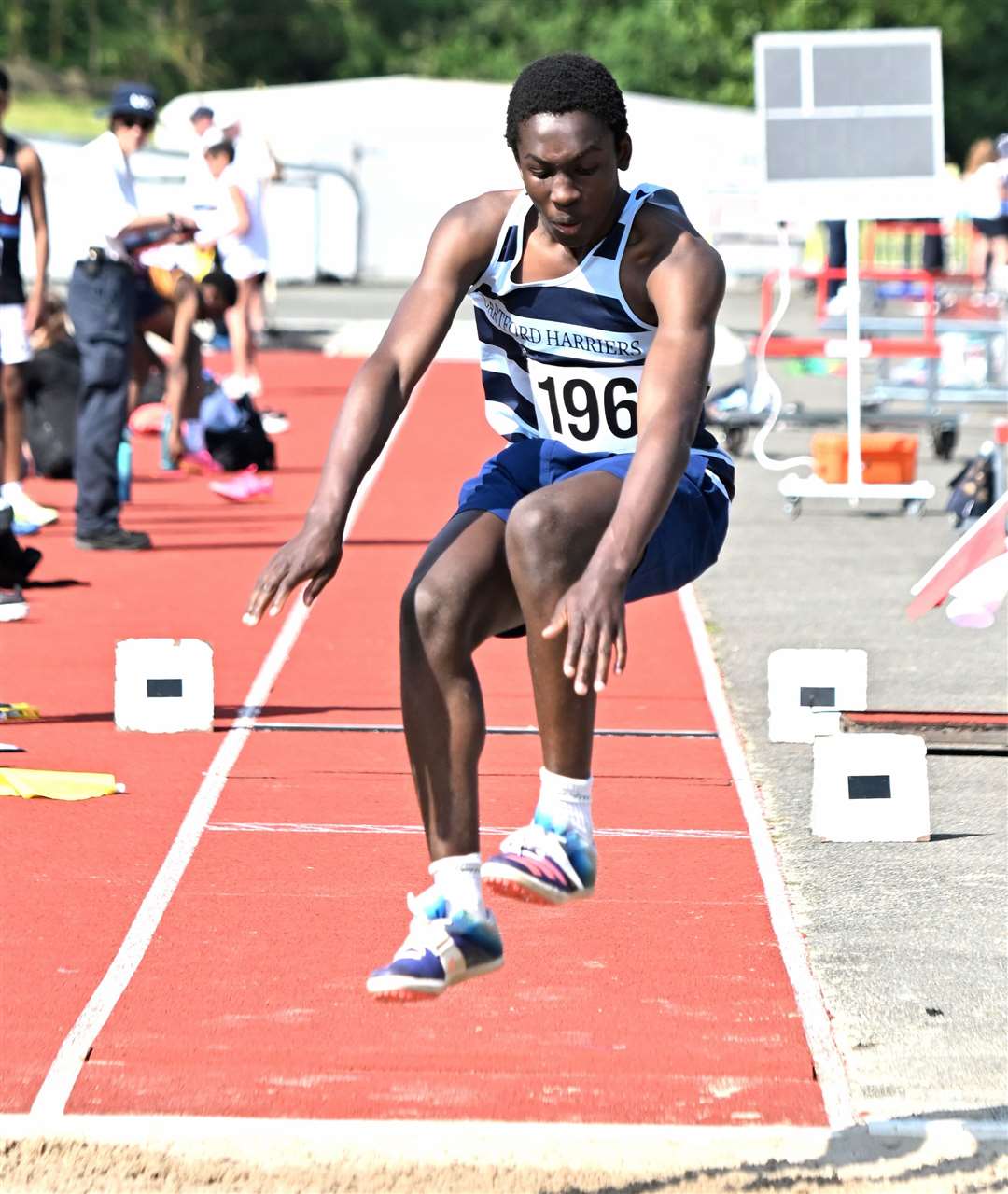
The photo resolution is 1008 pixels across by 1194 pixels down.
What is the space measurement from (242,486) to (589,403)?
9.12 metres

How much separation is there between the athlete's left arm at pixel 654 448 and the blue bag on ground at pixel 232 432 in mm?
10141

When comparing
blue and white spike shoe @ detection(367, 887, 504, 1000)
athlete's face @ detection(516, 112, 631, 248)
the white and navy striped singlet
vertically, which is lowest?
blue and white spike shoe @ detection(367, 887, 504, 1000)

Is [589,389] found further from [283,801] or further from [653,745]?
[653,745]

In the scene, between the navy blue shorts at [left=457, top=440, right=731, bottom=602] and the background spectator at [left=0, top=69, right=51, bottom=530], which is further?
the background spectator at [left=0, top=69, right=51, bottom=530]

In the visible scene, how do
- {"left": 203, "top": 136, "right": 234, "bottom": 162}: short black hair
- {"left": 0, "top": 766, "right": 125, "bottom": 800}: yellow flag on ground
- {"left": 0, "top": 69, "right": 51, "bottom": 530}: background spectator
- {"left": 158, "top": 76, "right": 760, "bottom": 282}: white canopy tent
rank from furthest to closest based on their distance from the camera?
{"left": 158, "top": 76, "right": 760, "bottom": 282}: white canopy tent → {"left": 203, "top": 136, "right": 234, "bottom": 162}: short black hair → {"left": 0, "top": 69, "right": 51, "bottom": 530}: background spectator → {"left": 0, "top": 766, "right": 125, "bottom": 800}: yellow flag on ground

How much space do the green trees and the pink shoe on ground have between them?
118 feet

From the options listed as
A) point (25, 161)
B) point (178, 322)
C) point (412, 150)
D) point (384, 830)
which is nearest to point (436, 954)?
point (384, 830)

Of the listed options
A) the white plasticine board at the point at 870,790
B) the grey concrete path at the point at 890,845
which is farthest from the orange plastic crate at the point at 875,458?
the white plasticine board at the point at 870,790

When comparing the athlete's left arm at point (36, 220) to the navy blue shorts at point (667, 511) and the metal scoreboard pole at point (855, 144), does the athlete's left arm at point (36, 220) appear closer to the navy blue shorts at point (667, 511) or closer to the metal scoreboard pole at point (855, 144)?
the metal scoreboard pole at point (855, 144)

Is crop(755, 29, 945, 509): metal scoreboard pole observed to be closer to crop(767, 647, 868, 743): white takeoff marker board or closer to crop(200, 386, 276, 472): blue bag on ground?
crop(200, 386, 276, 472): blue bag on ground

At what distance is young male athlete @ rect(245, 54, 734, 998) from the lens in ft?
13.4

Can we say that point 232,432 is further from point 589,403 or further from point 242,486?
point 589,403

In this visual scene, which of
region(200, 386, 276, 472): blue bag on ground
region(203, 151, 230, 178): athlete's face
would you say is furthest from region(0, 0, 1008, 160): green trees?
region(200, 386, 276, 472): blue bag on ground

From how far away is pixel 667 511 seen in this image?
14.2 feet
